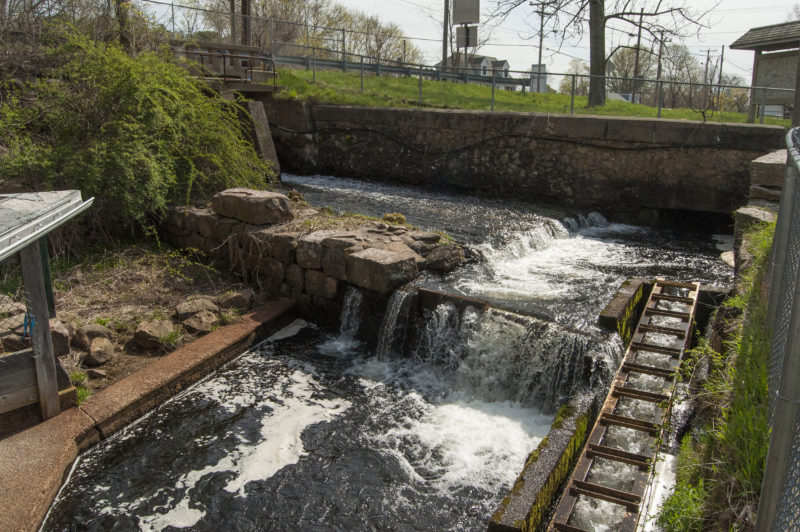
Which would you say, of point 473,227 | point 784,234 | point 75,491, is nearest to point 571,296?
point 473,227

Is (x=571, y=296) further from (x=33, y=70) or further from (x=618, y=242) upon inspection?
(x=33, y=70)

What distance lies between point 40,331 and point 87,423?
2.88ft

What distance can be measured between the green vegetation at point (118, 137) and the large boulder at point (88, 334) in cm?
223

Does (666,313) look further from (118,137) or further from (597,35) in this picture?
(597,35)

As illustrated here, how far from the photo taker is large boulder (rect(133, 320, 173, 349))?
6.13 m

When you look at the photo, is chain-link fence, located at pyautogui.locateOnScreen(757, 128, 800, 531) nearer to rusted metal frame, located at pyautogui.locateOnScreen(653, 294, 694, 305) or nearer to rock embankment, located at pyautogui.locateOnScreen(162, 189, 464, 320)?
rusted metal frame, located at pyautogui.locateOnScreen(653, 294, 694, 305)

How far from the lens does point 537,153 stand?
1298cm

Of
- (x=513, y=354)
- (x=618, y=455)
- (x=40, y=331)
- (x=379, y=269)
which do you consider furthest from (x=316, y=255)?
(x=618, y=455)

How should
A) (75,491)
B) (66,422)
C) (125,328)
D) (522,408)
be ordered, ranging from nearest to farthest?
(75,491) < (66,422) < (522,408) < (125,328)

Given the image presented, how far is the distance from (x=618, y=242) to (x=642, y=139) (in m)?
2.59

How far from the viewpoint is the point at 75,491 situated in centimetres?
443

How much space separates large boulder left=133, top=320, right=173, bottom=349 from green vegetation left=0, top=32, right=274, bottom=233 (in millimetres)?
2270

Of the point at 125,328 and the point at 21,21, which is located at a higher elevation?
the point at 21,21

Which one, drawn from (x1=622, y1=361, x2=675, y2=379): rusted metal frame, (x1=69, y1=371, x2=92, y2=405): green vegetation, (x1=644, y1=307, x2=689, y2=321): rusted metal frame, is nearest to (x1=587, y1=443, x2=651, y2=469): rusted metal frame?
(x1=622, y1=361, x2=675, y2=379): rusted metal frame
